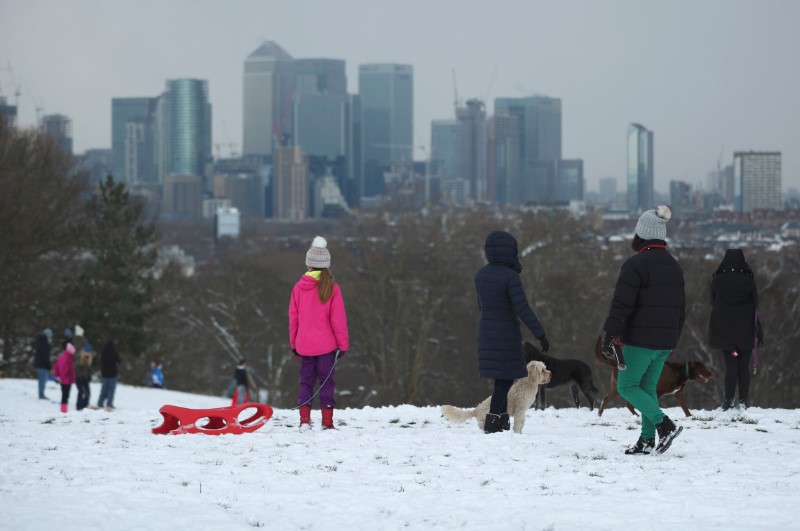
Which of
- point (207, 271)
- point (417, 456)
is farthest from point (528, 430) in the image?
point (207, 271)

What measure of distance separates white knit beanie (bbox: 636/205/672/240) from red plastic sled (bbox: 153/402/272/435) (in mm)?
4288

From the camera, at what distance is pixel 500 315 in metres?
10.8

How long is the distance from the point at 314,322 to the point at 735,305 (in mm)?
4726

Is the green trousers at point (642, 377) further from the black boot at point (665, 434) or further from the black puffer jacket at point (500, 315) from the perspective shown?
Answer: the black puffer jacket at point (500, 315)

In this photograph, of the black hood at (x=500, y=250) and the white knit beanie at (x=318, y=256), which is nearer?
the black hood at (x=500, y=250)

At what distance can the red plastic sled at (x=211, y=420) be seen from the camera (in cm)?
1141

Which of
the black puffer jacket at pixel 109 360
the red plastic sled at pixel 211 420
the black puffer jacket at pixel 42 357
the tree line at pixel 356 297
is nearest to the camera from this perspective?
the red plastic sled at pixel 211 420

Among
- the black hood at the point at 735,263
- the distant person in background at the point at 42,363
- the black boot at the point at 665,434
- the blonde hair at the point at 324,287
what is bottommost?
the distant person in background at the point at 42,363

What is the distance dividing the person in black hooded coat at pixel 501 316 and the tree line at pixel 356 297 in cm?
2791

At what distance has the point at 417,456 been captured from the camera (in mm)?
9711

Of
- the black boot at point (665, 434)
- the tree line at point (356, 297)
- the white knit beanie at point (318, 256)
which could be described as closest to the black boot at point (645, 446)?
the black boot at point (665, 434)

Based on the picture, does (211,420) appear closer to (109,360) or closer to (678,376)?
(678,376)

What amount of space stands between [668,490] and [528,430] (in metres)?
3.42

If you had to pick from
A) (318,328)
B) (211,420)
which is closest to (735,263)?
(318,328)
